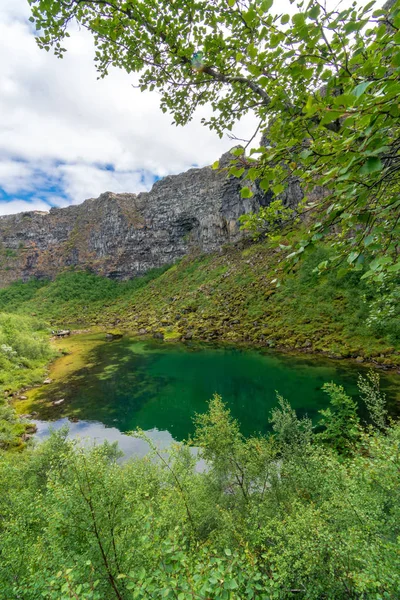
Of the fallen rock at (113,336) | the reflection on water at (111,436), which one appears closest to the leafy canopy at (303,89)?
the reflection on water at (111,436)

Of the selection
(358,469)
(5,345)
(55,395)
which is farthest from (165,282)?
(358,469)

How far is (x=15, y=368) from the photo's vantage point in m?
32.7

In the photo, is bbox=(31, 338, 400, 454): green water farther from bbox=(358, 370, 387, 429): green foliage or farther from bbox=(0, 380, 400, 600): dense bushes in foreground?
bbox=(0, 380, 400, 600): dense bushes in foreground

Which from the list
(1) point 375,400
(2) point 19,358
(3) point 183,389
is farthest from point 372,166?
(2) point 19,358

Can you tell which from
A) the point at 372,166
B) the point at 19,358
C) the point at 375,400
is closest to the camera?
the point at 372,166

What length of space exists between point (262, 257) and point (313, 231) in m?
56.8

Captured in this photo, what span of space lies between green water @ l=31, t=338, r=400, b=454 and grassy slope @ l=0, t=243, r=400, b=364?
457cm

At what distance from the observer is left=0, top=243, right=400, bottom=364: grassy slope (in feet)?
102

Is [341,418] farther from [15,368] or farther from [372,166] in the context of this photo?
[15,368]

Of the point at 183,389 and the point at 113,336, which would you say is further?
the point at 113,336

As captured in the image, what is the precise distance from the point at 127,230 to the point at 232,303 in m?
64.1

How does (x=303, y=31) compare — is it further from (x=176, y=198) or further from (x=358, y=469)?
(x=176, y=198)

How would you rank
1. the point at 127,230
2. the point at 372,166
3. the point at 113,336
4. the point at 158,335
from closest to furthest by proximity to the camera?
the point at 372,166
the point at 158,335
the point at 113,336
the point at 127,230

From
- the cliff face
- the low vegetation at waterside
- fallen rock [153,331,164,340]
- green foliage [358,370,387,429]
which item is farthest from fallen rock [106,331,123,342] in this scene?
green foliage [358,370,387,429]
